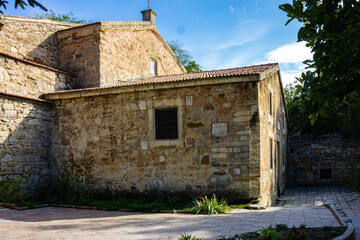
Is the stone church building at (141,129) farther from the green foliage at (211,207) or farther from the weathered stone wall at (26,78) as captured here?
the green foliage at (211,207)

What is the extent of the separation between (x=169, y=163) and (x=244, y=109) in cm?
243

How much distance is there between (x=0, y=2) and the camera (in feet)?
13.9

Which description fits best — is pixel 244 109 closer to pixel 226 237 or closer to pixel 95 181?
pixel 226 237

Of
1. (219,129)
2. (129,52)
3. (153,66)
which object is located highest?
(129,52)

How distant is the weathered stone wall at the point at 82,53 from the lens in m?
10.9

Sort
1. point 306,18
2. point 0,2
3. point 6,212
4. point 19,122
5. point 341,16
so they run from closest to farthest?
point 341,16
point 306,18
point 0,2
point 6,212
point 19,122

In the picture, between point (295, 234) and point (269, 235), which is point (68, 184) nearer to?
point (269, 235)

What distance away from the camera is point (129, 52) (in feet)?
40.4

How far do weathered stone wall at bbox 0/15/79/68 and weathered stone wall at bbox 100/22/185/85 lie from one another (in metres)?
2.20

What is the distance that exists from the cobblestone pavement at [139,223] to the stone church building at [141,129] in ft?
4.37

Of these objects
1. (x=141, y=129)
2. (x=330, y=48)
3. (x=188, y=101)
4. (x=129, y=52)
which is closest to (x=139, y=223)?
(x=141, y=129)

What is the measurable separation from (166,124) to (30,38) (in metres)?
6.57

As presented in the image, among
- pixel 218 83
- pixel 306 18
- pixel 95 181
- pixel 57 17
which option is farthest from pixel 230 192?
pixel 57 17

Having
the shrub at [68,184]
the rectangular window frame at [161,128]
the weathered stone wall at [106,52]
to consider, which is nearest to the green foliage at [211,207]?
the rectangular window frame at [161,128]
